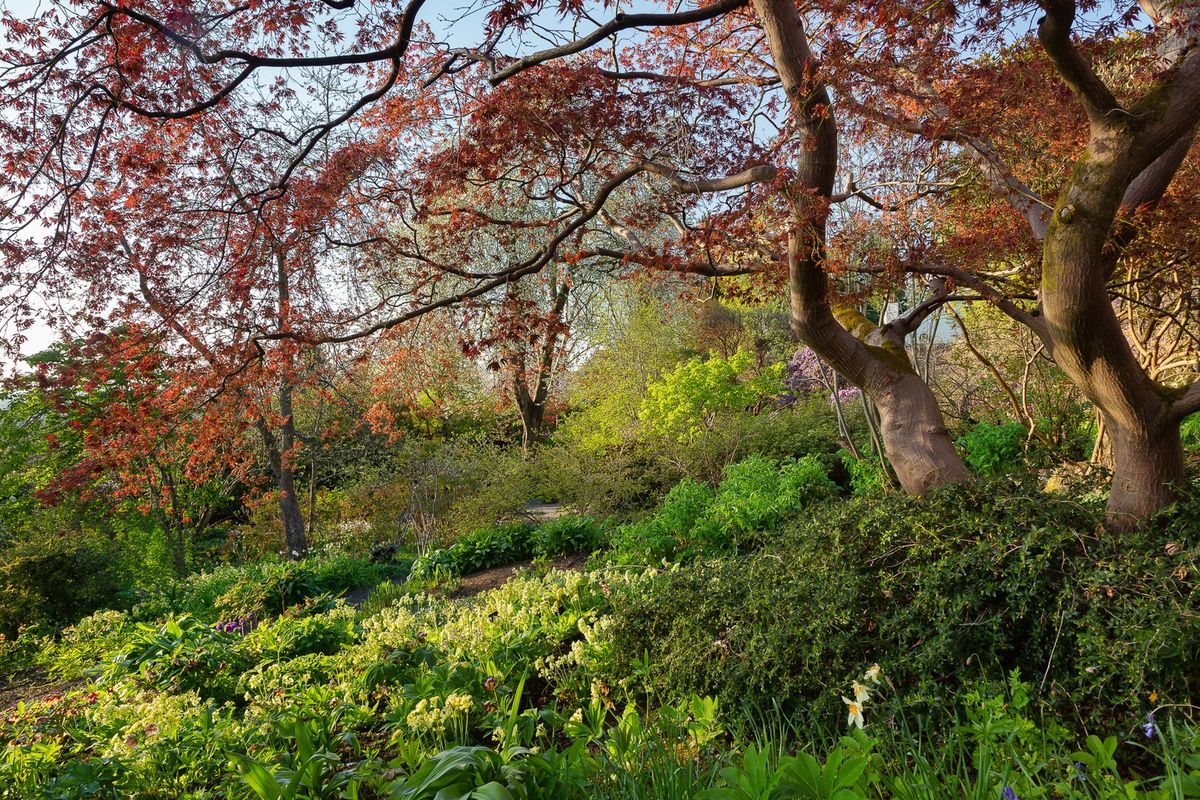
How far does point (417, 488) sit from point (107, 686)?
6409 millimetres

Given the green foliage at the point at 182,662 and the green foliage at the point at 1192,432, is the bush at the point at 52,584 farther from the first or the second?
the green foliage at the point at 1192,432

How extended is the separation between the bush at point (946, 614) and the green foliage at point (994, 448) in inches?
123

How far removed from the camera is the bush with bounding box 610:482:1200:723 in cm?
249

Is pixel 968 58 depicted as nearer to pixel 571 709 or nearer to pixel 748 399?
pixel 571 709

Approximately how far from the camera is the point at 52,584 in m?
7.07

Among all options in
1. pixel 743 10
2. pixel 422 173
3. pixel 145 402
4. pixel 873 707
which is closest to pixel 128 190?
pixel 145 402

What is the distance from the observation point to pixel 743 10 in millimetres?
5285

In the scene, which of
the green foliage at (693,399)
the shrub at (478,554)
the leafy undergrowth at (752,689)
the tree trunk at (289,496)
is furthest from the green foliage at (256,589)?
the green foliage at (693,399)

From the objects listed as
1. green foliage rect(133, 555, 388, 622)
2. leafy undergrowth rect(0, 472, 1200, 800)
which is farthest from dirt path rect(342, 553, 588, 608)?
leafy undergrowth rect(0, 472, 1200, 800)

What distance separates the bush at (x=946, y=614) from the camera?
249 centimetres

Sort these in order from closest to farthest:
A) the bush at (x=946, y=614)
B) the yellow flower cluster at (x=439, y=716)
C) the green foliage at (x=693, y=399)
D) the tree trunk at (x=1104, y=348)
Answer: the bush at (x=946, y=614)
the yellow flower cluster at (x=439, y=716)
the tree trunk at (x=1104, y=348)
the green foliage at (x=693, y=399)

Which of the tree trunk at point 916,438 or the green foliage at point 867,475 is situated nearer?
the tree trunk at point 916,438

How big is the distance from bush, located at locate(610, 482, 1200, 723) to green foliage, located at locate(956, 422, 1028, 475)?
3133 millimetres

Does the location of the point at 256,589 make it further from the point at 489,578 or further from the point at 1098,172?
the point at 1098,172
